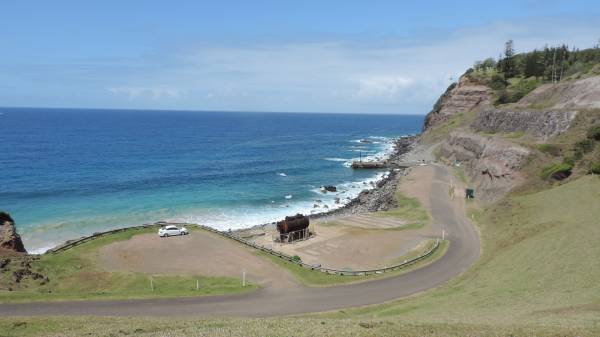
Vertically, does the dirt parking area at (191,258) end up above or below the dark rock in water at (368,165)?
below

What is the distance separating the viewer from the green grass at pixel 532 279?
1931cm

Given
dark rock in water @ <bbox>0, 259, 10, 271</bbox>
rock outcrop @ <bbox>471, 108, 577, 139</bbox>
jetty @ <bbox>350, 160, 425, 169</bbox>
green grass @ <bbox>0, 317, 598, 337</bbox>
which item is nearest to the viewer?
green grass @ <bbox>0, 317, 598, 337</bbox>

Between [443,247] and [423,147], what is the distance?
90526 mm

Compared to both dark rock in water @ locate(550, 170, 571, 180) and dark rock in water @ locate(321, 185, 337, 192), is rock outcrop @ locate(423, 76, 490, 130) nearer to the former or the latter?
dark rock in water @ locate(321, 185, 337, 192)

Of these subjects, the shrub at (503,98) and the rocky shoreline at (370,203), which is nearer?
the rocky shoreline at (370,203)

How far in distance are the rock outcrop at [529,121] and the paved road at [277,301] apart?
119ft

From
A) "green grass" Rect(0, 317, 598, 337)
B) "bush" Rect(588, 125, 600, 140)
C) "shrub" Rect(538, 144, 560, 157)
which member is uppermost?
"bush" Rect(588, 125, 600, 140)

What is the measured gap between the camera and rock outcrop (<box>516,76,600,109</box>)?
65.2m

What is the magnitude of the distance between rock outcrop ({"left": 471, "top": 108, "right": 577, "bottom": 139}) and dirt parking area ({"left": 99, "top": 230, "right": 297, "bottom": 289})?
49309 mm

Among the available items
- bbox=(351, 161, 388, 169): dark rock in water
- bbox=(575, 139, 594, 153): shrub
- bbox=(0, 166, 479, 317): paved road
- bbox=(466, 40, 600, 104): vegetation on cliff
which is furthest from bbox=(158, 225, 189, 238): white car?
bbox=(466, 40, 600, 104): vegetation on cliff

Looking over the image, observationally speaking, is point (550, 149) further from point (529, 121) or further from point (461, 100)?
point (461, 100)

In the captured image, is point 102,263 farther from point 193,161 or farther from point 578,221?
point 193,161

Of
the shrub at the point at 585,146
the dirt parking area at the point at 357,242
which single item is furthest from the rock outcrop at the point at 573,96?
the dirt parking area at the point at 357,242

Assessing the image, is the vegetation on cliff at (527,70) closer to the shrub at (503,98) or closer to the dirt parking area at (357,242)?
the shrub at (503,98)
